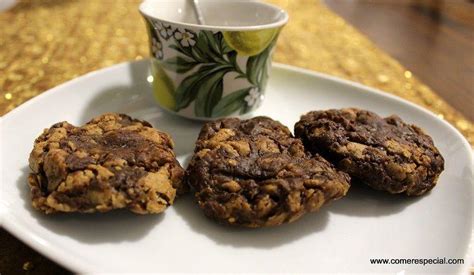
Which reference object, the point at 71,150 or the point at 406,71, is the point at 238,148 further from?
the point at 406,71

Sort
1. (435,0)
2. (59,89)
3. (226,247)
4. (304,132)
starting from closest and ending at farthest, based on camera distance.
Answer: (226,247) → (304,132) → (59,89) → (435,0)

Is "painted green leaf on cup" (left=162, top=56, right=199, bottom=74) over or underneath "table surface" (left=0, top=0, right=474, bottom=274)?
over

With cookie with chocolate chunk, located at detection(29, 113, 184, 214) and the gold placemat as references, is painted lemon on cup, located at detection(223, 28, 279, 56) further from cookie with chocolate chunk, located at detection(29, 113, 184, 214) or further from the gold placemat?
the gold placemat

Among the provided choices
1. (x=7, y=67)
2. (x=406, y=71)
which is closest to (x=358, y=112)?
(x=406, y=71)

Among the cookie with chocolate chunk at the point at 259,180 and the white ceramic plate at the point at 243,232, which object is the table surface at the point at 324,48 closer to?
the white ceramic plate at the point at 243,232

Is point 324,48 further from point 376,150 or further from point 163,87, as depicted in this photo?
point 376,150

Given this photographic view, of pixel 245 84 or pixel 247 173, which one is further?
pixel 245 84

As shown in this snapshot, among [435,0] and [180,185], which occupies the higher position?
[180,185]

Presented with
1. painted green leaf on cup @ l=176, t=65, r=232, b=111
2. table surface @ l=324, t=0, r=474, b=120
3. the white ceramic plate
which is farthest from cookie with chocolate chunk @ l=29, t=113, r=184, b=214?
table surface @ l=324, t=0, r=474, b=120
